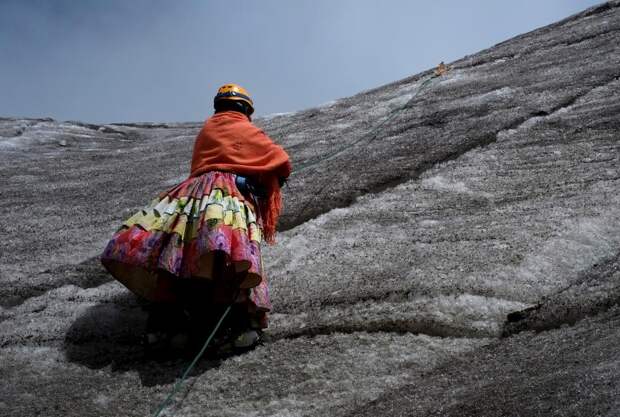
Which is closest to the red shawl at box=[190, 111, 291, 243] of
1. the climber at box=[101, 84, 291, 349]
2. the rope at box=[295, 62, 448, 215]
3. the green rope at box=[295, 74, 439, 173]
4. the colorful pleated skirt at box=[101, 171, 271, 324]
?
the climber at box=[101, 84, 291, 349]

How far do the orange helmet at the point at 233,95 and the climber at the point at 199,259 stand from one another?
71cm

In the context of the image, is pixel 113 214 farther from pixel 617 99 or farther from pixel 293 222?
pixel 617 99

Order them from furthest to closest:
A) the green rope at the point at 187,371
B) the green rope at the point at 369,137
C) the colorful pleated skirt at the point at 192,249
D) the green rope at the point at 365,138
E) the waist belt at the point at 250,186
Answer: the green rope at the point at 365,138, the green rope at the point at 369,137, the waist belt at the point at 250,186, the colorful pleated skirt at the point at 192,249, the green rope at the point at 187,371

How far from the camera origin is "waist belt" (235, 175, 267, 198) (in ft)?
16.2

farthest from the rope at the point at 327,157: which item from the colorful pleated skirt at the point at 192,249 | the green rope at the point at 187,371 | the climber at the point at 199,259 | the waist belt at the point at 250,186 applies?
the waist belt at the point at 250,186

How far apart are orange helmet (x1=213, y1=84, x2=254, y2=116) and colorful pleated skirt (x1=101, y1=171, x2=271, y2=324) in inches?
40.4

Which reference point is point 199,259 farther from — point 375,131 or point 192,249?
point 375,131

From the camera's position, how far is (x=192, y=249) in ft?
14.2

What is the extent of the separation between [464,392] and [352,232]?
9.06ft

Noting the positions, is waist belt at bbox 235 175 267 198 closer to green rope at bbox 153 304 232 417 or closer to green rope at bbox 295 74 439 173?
green rope at bbox 153 304 232 417

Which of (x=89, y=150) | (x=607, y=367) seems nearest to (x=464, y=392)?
(x=607, y=367)

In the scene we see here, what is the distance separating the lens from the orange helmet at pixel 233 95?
5.44 m

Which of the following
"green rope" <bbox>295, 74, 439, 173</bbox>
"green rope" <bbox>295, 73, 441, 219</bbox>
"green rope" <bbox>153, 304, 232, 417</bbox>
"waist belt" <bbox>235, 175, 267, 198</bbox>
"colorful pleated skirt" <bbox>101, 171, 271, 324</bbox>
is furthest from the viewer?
"green rope" <bbox>295, 74, 439, 173</bbox>

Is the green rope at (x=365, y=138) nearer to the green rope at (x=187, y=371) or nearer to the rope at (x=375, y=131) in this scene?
the rope at (x=375, y=131)
